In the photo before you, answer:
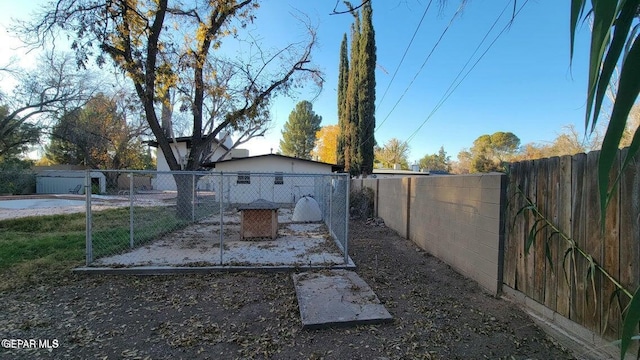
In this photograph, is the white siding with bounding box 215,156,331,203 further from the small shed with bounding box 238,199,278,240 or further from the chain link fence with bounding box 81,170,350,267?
the small shed with bounding box 238,199,278,240

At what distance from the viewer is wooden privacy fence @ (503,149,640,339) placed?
236 cm

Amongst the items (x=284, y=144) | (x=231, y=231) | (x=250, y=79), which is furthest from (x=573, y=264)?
(x=284, y=144)

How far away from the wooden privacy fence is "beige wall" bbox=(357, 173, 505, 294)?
223 mm

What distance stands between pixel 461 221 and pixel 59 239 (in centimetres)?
819

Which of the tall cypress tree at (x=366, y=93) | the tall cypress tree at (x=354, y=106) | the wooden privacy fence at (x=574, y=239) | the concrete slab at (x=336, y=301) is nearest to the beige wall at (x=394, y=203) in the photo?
the concrete slab at (x=336, y=301)

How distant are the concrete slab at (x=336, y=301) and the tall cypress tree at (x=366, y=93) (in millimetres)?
13695

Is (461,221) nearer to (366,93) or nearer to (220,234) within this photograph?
(220,234)

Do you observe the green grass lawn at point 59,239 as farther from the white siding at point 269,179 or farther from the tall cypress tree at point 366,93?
the tall cypress tree at point 366,93

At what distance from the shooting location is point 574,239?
2.78 meters

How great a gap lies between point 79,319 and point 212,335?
1601 mm

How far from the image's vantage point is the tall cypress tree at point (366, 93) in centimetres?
1628

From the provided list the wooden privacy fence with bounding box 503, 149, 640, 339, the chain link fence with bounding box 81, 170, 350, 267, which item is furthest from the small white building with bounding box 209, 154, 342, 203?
the wooden privacy fence with bounding box 503, 149, 640, 339

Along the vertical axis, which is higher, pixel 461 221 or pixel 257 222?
pixel 461 221

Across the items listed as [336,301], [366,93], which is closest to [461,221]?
[336,301]
